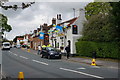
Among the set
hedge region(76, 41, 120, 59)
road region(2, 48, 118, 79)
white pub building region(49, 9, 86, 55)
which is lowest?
road region(2, 48, 118, 79)

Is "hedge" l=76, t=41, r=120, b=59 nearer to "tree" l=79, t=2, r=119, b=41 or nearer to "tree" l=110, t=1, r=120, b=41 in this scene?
"tree" l=79, t=2, r=119, b=41

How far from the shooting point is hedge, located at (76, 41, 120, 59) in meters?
20.3

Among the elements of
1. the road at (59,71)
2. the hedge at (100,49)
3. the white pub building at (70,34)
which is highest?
the white pub building at (70,34)

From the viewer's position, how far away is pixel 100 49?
76.1 ft

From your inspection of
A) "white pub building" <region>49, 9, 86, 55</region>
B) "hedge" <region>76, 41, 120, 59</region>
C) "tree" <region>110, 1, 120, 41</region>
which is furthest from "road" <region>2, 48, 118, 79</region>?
"white pub building" <region>49, 9, 86, 55</region>

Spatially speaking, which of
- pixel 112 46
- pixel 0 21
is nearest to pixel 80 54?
pixel 112 46

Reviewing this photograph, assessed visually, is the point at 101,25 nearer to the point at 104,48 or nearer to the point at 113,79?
the point at 104,48

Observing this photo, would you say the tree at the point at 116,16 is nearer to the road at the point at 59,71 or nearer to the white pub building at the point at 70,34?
the road at the point at 59,71

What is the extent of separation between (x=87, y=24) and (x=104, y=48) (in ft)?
15.8

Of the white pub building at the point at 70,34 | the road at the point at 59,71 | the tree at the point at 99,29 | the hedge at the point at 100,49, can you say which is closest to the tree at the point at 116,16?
the tree at the point at 99,29

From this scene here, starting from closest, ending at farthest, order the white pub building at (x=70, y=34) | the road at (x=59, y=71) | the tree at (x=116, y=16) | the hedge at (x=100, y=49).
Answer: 1. the road at (x=59, y=71)
2. the tree at (x=116, y=16)
3. the hedge at (x=100, y=49)
4. the white pub building at (x=70, y=34)

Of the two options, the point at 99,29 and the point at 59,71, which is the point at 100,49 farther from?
the point at 59,71

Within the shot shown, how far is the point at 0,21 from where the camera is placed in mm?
8602

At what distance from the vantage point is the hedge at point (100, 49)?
20328 mm
